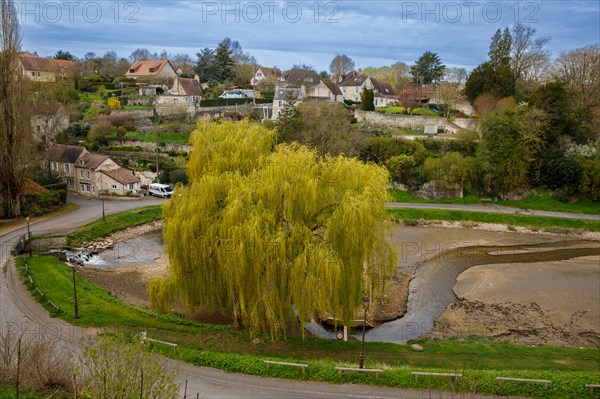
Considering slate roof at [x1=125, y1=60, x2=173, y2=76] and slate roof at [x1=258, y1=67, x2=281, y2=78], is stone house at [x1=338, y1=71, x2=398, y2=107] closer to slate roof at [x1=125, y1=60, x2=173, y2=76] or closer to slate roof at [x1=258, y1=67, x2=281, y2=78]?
slate roof at [x1=258, y1=67, x2=281, y2=78]

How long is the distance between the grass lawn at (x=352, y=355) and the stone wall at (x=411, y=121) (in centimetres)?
3811

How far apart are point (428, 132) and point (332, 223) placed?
41.0m

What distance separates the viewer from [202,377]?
1546 cm

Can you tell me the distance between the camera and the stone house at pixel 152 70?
7881 centimetres

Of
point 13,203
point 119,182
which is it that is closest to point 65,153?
point 119,182

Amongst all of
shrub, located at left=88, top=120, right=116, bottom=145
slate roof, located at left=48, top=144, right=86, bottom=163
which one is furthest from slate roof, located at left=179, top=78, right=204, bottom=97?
slate roof, located at left=48, top=144, right=86, bottom=163

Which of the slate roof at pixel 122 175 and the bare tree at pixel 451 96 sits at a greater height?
the bare tree at pixel 451 96

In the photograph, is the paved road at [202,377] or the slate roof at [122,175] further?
the slate roof at [122,175]

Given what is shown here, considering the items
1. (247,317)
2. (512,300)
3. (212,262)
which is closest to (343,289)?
(247,317)

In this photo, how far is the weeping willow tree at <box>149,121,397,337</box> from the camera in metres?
16.2

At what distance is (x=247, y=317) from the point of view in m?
17.4

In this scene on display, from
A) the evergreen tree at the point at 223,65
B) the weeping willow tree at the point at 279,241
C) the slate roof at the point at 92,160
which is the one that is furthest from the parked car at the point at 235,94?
the weeping willow tree at the point at 279,241

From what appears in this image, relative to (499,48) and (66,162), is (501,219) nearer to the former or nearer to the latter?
(499,48)

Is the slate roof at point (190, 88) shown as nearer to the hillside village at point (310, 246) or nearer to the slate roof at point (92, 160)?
the hillside village at point (310, 246)
